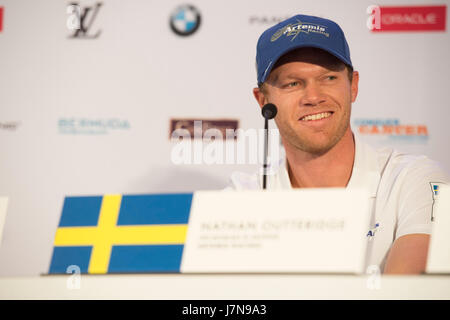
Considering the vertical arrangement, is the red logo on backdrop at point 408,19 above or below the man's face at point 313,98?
above

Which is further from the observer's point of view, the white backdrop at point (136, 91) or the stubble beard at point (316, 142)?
the white backdrop at point (136, 91)

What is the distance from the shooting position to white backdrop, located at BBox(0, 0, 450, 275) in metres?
2.33

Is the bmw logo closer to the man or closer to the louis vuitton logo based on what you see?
the louis vuitton logo

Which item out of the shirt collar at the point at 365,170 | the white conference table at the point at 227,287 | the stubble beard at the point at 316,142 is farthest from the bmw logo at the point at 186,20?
the white conference table at the point at 227,287

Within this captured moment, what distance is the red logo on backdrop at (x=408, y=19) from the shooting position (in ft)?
7.57

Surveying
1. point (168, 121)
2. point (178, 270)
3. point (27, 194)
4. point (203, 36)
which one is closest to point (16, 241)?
point (27, 194)

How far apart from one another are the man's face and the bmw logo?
1.13 m

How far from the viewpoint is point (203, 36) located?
2.44 meters

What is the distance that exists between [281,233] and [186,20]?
1976 mm

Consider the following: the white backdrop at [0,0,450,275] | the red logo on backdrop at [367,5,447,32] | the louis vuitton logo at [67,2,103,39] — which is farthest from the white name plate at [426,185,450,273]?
the louis vuitton logo at [67,2,103,39]

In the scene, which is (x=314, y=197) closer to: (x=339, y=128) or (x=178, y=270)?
(x=178, y=270)

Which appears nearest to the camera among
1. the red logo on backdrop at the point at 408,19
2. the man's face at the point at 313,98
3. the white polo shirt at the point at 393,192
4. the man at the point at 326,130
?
the white polo shirt at the point at 393,192

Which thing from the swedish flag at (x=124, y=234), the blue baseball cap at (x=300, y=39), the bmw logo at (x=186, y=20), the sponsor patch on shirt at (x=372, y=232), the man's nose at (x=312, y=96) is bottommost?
the sponsor patch on shirt at (x=372, y=232)

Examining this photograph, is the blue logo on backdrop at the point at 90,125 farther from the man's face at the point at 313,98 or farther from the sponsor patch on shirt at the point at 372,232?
the sponsor patch on shirt at the point at 372,232
